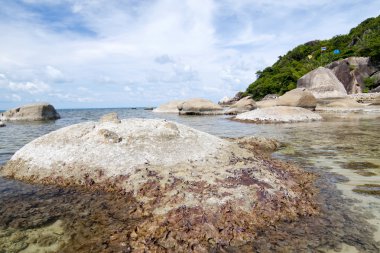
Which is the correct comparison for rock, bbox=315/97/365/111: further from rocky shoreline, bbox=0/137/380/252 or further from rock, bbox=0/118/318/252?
rocky shoreline, bbox=0/137/380/252

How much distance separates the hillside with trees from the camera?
63.3 metres

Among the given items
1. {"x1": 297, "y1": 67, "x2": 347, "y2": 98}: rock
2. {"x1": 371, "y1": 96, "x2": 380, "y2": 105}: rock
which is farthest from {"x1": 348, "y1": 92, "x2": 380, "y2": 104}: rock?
{"x1": 297, "y1": 67, "x2": 347, "y2": 98}: rock

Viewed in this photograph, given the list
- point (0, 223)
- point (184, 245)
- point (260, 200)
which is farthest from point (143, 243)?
point (0, 223)

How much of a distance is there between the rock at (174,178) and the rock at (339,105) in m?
35.6

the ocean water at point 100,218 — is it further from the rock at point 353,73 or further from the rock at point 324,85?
the rock at point 353,73

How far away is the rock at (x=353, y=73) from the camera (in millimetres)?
56562

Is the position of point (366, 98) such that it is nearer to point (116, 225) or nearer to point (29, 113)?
point (29, 113)

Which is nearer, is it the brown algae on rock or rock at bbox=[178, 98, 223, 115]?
the brown algae on rock

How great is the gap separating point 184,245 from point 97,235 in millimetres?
1248

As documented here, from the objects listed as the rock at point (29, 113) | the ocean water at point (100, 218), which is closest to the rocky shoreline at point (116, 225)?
the ocean water at point (100, 218)

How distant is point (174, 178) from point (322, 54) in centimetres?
8136

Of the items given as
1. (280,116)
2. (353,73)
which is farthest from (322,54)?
(280,116)

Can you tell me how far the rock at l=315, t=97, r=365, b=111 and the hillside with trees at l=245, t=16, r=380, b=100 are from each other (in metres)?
25.6

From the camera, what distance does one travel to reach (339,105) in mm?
38781
